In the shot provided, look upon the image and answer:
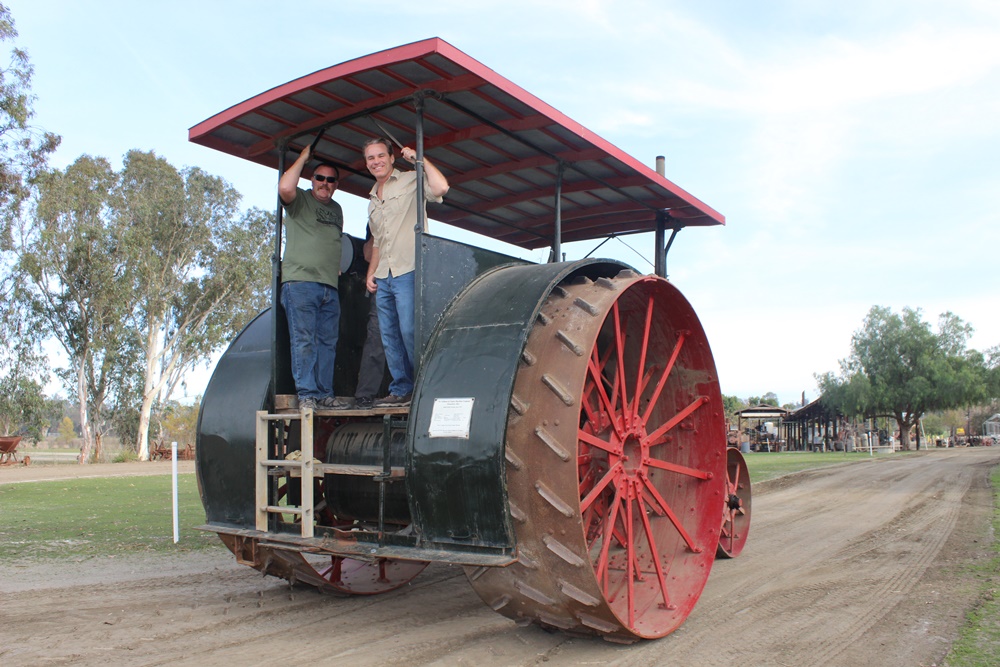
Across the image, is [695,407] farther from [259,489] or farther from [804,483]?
[804,483]

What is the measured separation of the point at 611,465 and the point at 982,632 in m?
2.38

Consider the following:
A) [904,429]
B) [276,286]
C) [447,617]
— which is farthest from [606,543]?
[904,429]

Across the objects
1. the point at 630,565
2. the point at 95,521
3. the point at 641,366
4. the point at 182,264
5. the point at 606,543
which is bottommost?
the point at 95,521

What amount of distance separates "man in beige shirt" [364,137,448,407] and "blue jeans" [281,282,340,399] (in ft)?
1.41

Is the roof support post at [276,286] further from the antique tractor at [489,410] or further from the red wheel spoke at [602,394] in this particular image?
the red wheel spoke at [602,394]

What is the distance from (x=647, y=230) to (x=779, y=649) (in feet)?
13.5

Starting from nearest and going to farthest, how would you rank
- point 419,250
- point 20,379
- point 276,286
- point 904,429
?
point 419,250, point 276,286, point 20,379, point 904,429

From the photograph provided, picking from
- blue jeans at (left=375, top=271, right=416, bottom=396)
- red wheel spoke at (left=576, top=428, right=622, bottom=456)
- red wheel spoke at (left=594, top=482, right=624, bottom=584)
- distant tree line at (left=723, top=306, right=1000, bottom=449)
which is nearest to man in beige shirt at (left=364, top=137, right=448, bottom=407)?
blue jeans at (left=375, top=271, right=416, bottom=396)

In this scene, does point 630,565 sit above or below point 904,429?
above

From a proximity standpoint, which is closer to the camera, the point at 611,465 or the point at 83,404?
the point at 611,465

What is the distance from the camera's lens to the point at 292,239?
5.20 m

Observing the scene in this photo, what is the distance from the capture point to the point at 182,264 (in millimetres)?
37375

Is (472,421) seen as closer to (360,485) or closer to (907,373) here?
(360,485)

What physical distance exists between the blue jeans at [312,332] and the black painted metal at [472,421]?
3.95 ft
